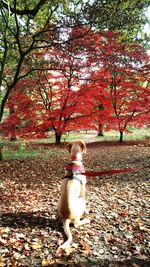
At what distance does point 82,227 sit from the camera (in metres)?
3.89

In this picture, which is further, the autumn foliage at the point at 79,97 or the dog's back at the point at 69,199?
the autumn foliage at the point at 79,97

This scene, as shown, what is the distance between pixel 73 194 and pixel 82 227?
2.23 ft

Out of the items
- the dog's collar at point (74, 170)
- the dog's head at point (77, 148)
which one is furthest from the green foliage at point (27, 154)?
the dog's collar at point (74, 170)

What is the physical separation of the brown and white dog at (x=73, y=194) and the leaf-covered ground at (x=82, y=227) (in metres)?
0.25

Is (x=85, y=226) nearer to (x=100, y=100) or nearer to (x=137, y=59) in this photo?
(x=137, y=59)

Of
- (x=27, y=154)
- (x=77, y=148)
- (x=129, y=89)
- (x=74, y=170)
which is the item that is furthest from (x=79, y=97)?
(x=74, y=170)

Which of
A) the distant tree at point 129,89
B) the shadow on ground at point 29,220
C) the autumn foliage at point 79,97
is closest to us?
the shadow on ground at point 29,220

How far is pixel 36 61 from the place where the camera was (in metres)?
8.92

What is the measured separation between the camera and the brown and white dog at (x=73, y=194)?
11.5 ft

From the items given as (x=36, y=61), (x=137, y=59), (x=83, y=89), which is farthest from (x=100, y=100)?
(x=36, y=61)

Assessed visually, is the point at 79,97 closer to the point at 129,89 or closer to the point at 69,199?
the point at 129,89

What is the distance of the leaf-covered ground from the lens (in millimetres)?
3113

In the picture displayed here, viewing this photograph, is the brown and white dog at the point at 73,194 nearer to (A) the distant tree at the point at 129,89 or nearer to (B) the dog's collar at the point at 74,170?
(B) the dog's collar at the point at 74,170

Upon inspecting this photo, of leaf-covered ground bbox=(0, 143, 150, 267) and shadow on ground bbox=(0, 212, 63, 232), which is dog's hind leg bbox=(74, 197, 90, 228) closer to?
leaf-covered ground bbox=(0, 143, 150, 267)
